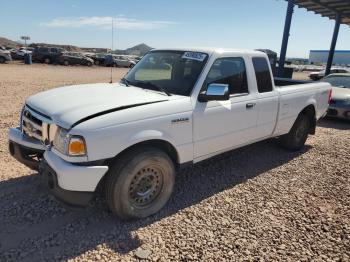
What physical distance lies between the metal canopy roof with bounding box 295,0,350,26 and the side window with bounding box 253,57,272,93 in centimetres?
1046

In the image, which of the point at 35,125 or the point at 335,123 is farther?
the point at 335,123

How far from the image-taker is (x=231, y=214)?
153 inches

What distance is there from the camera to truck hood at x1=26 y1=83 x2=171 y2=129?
3160 mm

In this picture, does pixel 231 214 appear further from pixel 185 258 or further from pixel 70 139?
pixel 70 139

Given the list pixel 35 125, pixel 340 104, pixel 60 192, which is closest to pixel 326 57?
pixel 340 104

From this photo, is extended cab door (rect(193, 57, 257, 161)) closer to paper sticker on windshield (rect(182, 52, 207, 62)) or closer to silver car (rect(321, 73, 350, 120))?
paper sticker on windshield (rect(182, 52, 207, 62))

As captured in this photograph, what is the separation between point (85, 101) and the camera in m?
3.51

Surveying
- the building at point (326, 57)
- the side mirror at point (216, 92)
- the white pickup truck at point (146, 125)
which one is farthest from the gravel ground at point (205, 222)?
the building at point (326, 57)

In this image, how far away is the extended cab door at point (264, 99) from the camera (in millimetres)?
4867

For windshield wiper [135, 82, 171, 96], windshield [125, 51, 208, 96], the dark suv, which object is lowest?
the dark suv

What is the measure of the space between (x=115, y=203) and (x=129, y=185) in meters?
0.23

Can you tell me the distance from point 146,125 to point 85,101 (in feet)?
2.42

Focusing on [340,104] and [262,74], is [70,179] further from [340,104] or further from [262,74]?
[340,104]

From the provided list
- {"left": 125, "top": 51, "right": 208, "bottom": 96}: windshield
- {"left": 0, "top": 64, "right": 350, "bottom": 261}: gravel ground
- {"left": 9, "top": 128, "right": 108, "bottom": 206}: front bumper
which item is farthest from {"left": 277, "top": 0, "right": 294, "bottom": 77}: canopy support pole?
{"left": 9, "top": 128, "right": 108, "bottom": 206}: front bumper
